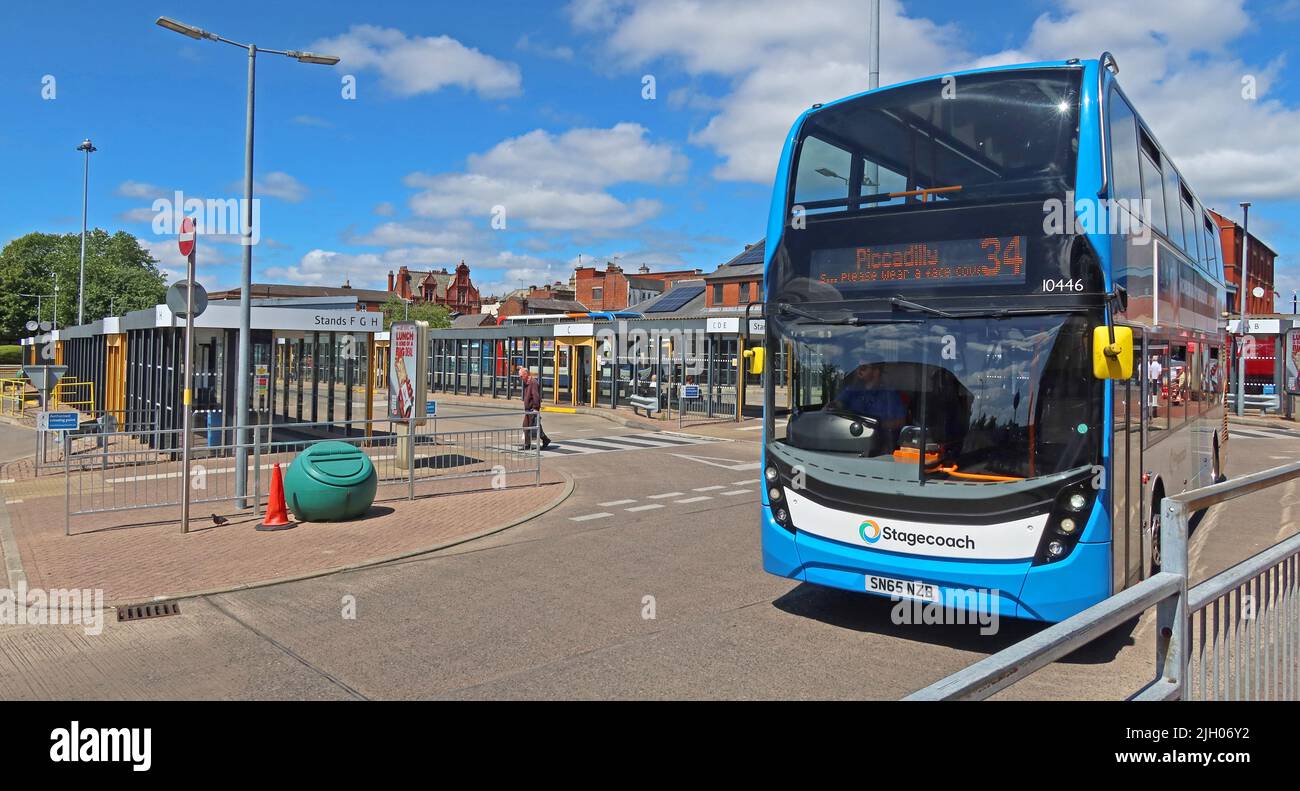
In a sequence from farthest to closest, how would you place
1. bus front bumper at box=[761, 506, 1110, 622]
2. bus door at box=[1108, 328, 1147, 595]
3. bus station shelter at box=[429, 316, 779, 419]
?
bus station shelter at box=[429, 316, 779, 419] < bus door at box=[1108, 328, 1147, 595] < bus front bumper at box=[761, 506, 1110, 622]

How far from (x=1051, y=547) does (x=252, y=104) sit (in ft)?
41.0

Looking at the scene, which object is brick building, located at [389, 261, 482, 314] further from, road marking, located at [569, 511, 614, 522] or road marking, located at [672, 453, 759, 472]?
road marking, located at [569, 511, 614, 522]

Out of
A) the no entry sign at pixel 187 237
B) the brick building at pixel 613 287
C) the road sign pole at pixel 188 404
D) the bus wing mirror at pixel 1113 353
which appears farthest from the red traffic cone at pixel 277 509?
the brick building at pixel 613 287

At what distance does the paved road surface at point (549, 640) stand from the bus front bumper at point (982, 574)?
0.40 metres

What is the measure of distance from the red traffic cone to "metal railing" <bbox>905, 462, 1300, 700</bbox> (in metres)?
9.24

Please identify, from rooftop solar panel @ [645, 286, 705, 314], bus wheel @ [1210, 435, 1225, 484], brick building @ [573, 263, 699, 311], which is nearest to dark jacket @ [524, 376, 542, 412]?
bus wheel @ [1210, 435, 1225, 484]

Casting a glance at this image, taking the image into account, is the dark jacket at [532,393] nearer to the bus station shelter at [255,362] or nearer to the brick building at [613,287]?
the bus station shelter at [255,362]

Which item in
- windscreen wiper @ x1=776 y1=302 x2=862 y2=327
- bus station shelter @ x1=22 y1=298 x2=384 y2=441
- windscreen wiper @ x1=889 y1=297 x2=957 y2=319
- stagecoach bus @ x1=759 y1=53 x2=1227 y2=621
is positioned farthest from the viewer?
bus station shelter @ x1=22 y1=298 x2=384 y2=441

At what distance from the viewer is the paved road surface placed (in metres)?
5.57

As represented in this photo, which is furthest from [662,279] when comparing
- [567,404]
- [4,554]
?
[4,554]

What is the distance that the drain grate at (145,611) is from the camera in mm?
7125

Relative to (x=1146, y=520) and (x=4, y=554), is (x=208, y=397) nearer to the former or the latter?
(x=4, y=554)

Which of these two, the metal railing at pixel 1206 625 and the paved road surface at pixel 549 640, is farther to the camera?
the paved road surface at pixel 549 640
